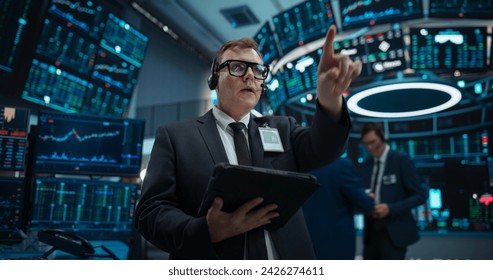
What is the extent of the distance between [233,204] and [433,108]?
3027 millimetres

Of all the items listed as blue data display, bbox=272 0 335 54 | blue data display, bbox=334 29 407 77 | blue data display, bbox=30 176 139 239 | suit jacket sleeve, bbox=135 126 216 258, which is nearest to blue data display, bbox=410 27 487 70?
blue data display, bbox=334 29 407 77

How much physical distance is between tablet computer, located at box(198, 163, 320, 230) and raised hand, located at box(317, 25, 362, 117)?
0.18 meters

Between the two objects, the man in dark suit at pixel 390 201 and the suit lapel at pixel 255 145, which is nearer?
the suit lapel at pixel 255 145

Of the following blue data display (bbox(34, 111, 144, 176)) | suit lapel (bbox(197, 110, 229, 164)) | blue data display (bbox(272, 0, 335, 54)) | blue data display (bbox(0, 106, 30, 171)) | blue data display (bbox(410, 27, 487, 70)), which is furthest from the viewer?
blue data display (bbox(272, 0, 335, 54))

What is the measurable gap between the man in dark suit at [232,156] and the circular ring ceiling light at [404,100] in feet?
8.54

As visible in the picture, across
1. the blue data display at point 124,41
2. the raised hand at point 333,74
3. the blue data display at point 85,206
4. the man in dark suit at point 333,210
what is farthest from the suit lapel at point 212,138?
the blue data display at point 124,41

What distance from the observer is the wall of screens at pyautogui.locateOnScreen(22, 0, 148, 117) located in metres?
3.45

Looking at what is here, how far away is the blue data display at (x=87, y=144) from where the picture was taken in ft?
6.70

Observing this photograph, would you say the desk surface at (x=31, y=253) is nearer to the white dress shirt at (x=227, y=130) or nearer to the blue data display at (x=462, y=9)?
the white dress shirt at (x=227, y=130)

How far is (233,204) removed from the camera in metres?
0.88

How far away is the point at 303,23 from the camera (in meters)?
3.76

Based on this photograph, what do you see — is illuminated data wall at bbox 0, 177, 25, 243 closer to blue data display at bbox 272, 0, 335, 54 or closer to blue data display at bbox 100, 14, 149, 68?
blue data display at bbox 100, 14, 149, 68

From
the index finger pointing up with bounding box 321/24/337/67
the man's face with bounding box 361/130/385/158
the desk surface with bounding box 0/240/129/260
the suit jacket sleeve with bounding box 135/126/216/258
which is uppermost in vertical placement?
the index finger pointing up with bounding box 321/24/337/67
